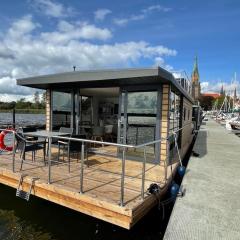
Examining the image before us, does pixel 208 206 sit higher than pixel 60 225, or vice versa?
pixel 208 206

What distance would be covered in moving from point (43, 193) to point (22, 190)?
0.57 meters

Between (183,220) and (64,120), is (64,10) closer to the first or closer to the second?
(64,120)

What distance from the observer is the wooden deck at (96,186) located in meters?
3.61

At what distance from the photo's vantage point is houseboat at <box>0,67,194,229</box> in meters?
3.83

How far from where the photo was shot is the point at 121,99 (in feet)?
21.6

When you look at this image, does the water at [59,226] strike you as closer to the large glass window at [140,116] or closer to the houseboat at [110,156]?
the houseboat at [110,156]

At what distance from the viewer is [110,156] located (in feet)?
22.7

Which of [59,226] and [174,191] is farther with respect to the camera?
[59,226]

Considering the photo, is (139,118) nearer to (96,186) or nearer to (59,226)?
(96,186)

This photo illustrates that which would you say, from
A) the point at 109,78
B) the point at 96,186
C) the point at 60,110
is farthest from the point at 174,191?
the point at 60,110

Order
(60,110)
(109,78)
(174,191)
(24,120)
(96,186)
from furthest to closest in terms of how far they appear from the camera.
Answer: (24,120) < (60,110) < (109,78) < (174,191) < (96,186)

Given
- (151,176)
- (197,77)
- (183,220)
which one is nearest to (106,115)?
(151,176)

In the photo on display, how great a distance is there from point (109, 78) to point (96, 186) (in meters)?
2.50

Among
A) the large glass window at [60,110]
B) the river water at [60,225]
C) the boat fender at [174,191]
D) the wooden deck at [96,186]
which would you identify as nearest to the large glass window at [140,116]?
the wooden deck at [96,186]
